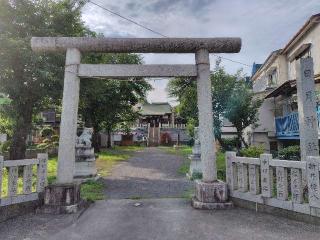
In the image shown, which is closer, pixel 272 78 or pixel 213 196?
pixel 213 196

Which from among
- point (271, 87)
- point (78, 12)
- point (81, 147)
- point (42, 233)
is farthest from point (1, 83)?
point (271, 87)

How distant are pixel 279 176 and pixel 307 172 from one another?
2.14 ft

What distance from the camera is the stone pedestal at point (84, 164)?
42.1 feet

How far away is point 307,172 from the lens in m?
6.16

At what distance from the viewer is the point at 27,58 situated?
39.0 feet

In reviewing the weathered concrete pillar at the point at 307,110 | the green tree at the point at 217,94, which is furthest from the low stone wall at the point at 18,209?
the green tree at the point at 217,94

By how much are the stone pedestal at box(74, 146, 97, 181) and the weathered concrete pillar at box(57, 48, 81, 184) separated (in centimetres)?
539

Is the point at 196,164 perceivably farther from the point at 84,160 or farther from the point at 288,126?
the point at 288,126

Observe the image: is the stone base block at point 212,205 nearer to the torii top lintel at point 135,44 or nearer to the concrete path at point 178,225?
the concrete path at point 178,225

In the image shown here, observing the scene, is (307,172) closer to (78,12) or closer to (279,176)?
(279,176)

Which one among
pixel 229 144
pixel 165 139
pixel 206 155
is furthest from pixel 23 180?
pixel 165 139

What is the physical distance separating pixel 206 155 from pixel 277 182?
1.88 meters

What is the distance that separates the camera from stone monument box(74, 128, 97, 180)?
12.9m

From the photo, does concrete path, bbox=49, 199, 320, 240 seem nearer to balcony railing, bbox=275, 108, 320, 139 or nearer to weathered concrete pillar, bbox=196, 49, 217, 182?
weathered concrete pillar, bbox=196, 49, 217, 182
